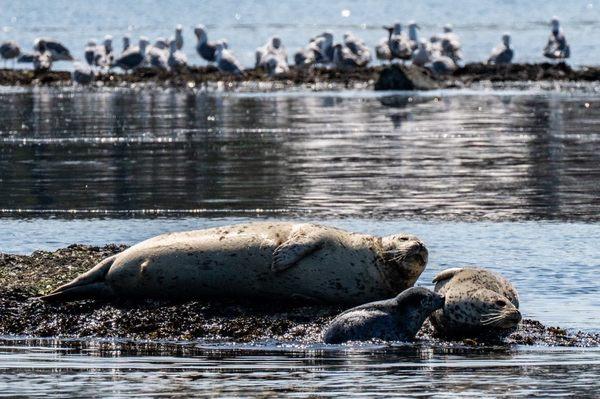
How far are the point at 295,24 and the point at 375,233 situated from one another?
72.7 meters

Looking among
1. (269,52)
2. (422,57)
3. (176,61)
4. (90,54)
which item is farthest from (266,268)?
(90,54)

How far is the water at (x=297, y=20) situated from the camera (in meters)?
71.1

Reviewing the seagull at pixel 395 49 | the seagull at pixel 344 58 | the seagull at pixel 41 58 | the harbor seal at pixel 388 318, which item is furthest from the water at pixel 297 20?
the harbor seal at pixel 388 318

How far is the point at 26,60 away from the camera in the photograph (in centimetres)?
5541

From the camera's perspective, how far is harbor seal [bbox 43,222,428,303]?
461 inches

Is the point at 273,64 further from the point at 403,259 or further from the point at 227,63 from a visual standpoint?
the point at 403,259

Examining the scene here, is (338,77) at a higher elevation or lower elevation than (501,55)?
lower

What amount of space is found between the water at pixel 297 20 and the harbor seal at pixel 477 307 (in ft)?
146

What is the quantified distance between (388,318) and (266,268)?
1289 millimetres

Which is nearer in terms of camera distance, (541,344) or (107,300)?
(541,344)

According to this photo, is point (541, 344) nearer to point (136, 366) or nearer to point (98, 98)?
point (136, 366)

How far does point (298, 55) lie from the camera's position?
53.3 m

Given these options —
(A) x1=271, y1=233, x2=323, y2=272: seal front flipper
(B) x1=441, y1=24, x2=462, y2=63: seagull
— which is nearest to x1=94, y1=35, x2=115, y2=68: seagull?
(B) x1=441, y1=24, x2=462, y2=63: seagull

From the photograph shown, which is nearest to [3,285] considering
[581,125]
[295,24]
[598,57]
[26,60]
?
[581,125]
